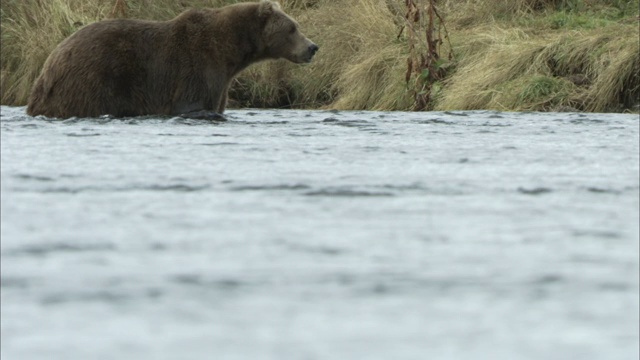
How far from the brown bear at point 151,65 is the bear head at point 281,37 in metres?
0.02

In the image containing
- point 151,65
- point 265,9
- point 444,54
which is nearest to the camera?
point 151,65

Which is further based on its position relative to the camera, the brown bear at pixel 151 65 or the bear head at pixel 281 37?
the bear head at pixel 281 37

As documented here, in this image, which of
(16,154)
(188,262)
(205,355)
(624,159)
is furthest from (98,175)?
(205,355)

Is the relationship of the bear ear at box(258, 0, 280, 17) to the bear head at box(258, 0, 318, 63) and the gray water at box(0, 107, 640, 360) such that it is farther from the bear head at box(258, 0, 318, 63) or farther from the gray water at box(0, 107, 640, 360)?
the gray water at box(0, 107, 640, 360)

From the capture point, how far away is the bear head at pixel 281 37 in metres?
11.3

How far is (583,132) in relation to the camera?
348 inches

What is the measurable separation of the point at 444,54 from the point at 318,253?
10.9 metres

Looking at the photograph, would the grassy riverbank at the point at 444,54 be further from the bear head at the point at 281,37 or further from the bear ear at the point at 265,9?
the bear ear at the point at 265,9

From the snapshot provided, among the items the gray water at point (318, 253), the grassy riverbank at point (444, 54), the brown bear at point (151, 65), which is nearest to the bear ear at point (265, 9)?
the brown bear at point (151, 65)

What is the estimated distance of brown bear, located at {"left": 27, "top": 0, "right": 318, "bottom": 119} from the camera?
→ 10195 mm

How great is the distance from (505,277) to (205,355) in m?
1.12

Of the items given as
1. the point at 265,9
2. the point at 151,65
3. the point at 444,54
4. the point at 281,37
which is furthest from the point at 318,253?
the point at 444,54

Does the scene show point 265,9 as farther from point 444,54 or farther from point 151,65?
point 444,54

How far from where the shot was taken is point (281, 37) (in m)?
11.5
